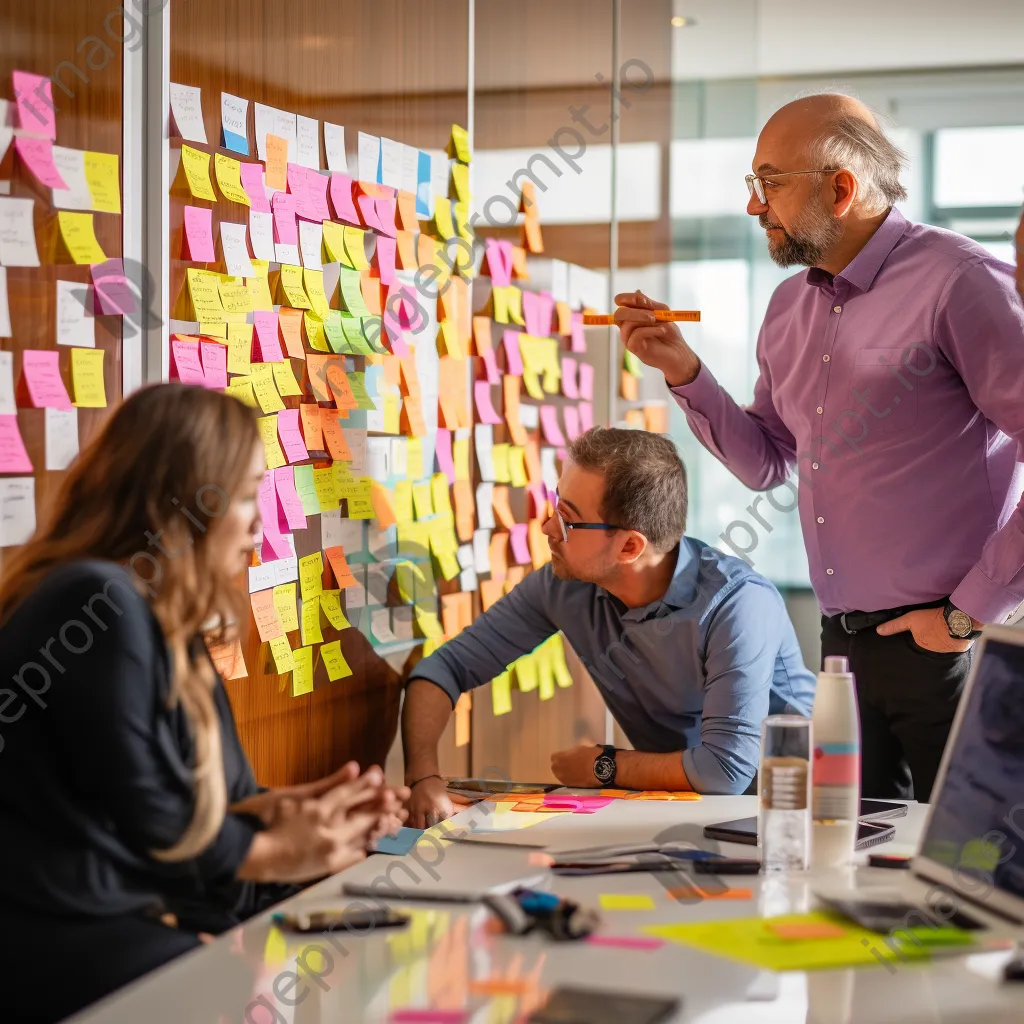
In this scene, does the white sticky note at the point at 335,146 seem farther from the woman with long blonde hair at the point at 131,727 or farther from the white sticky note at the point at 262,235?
the woman with long blonde hair at the point at 131,727

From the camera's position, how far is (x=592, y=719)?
3.55m

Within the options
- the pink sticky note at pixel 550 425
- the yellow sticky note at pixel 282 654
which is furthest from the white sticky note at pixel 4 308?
the pink sticky note at pixel 550 425

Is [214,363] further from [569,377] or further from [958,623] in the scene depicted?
[569,377]

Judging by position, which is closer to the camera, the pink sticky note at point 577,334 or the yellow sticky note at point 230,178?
the yellow sticky note at point 230,178

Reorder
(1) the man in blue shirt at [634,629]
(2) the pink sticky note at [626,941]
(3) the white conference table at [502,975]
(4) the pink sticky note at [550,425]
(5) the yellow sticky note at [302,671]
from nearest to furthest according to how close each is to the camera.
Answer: (3) the white conference table at [502,975]
(2) the pink sticky note at [626,941]
(5) the yellow sticky note at [302,671]
(1) the man in blue shirt at [634,629]
(4) the pink sticky note at [550,425]

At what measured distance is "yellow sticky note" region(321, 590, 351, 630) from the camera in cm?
218

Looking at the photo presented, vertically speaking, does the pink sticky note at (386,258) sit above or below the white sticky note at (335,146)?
below

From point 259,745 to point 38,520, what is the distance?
617 millimetres

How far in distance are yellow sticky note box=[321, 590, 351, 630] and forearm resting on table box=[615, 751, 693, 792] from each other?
536 mm

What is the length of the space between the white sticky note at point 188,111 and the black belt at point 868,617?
138 cm

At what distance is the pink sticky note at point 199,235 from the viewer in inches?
70.2

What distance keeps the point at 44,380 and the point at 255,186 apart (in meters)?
0.56

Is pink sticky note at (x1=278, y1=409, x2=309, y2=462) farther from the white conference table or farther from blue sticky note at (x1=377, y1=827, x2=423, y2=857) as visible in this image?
the white conference table

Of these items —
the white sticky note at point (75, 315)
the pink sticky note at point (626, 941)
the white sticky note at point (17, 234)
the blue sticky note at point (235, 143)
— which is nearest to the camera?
the pink sticky note at point (626, 941)
